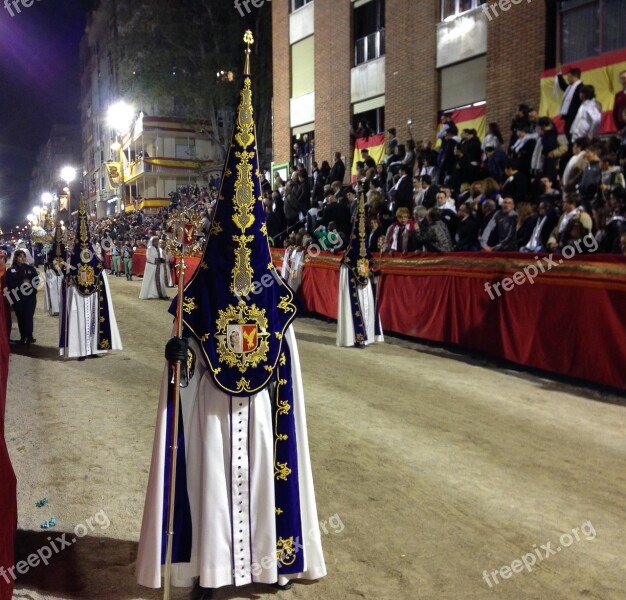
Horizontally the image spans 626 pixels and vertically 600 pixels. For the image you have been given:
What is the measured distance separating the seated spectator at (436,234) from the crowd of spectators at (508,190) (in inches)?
0.7

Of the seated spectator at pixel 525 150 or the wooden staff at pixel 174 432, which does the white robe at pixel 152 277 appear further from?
the wooden staff at pixel 174 432

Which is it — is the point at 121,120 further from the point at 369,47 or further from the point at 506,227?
the point at 506,227

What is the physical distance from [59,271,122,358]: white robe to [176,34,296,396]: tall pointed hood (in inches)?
319

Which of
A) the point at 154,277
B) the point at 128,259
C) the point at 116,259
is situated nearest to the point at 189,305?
the point at 154,277

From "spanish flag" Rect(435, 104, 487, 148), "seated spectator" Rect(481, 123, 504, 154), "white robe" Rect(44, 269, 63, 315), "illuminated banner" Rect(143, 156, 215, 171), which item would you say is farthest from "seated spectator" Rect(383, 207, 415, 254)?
"illuminated banner" Rect(143, 156, 215, 171)

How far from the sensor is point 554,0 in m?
14.6

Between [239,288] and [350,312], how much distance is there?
822 centimetres

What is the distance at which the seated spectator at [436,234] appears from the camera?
1161 cm

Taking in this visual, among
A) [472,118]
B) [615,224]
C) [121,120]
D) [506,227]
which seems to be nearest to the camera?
[615,224]

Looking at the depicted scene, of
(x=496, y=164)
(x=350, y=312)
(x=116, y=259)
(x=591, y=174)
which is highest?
(x=496, y=164)

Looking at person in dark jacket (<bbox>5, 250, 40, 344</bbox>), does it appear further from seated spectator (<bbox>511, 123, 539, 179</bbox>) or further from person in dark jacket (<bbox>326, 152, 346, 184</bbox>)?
seated spectator (<bbox>511, 123, 539, 179</bbox>)

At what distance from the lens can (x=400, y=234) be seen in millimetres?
12914

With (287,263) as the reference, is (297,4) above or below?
above

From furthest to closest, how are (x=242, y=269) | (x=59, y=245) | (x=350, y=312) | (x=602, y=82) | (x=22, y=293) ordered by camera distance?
(x=602, y=82), (x=22, y=293), (x=59, y=245), (x=350, y=312), (x=242, y=269)
